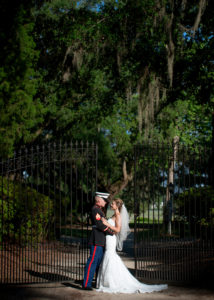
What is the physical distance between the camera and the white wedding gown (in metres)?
7.15

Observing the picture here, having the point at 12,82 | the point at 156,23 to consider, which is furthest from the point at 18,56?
the point at 156,23

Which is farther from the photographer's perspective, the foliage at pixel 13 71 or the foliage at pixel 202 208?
the foliage at pixel 202 208

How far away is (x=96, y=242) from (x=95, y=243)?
1.1 inches

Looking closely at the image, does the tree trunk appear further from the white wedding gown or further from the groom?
the white wedding gown

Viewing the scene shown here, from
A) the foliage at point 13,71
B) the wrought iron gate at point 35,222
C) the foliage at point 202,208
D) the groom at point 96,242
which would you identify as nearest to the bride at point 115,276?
the groom at point 96,242

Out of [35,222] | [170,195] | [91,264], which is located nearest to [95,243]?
[91,264]

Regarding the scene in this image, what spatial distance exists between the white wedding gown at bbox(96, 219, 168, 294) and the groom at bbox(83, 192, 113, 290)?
15 cm

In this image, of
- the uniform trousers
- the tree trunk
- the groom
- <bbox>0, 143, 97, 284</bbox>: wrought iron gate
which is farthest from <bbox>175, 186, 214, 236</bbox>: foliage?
<bbox>0, 143, 97, 284</bbox>: wrought iron gate

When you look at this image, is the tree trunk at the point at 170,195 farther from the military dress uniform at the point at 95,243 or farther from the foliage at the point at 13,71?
the foliage at the point at 13,71

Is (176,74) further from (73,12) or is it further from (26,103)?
(26,103)

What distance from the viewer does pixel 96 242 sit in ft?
23.8

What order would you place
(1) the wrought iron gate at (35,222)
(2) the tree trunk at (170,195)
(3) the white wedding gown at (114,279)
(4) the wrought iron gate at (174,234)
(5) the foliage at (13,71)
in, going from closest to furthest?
(3) the white wedding gown at (114,279), (5) the foliage at (13,71), (1) the wrought iron gate at (35,222), (4) the wrought iron gate at (174,234), (2) the tree trunk at (170,195)

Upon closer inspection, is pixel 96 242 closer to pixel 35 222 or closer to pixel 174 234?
pixel 174 234

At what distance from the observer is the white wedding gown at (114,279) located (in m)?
7.15
